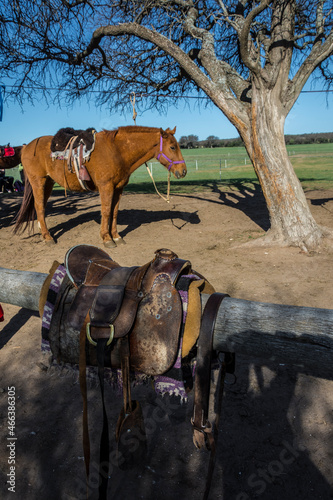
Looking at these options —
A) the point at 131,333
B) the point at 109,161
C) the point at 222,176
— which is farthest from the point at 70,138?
the point at 222,176

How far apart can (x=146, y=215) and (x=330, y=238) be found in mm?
5197

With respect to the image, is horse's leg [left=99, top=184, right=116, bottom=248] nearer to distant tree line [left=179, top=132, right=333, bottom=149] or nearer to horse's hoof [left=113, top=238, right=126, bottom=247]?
horse's hoof [left=113, top=238, right=126, bottom=247]

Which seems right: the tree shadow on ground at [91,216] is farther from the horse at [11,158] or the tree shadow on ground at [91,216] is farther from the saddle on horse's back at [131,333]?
the saddle on horse's back at [131,333]

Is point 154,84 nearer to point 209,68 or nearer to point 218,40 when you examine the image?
point 218,40

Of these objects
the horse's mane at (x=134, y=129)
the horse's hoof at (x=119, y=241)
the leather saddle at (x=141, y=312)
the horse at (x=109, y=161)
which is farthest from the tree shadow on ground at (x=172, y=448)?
the horse's mane at (x=134, y=129)

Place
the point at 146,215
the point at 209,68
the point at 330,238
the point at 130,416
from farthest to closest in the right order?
1. the point at 146,215
2. the point at 209,68
3. the point at 330,238
4. the point at 130,416

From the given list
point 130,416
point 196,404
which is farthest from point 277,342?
point 130,416

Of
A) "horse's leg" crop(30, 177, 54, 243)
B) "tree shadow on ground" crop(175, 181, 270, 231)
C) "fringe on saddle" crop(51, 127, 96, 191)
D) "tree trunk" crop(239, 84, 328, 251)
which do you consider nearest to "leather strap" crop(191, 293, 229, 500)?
"tree trunk" crop(239, 84, 328, 251)

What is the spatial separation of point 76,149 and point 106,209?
1.35 m

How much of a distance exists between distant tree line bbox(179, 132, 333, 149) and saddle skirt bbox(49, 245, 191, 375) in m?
75.1

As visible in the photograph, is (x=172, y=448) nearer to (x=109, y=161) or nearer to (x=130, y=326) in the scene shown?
(x=130, y=326)

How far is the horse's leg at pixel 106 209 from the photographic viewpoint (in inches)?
271

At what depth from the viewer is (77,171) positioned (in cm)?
681

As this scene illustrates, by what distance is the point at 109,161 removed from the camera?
675 centimetres
